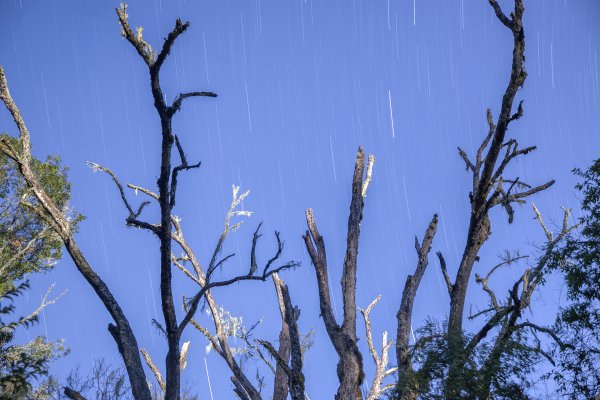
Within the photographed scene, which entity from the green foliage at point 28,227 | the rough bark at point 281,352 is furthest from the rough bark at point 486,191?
the green foliage at point 28,227

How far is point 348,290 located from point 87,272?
473 cm

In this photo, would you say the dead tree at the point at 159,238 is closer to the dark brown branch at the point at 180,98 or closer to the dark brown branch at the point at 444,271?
the dark brown branch at the point at 180,98

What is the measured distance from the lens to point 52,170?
22188 millimetres

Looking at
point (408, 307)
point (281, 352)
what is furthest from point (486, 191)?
point (281, 352)

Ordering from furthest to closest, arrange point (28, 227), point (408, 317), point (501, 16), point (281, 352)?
1. point (28, 227)
2. point (281, 352)
3. point (408, 317)
4. point (501, 16)

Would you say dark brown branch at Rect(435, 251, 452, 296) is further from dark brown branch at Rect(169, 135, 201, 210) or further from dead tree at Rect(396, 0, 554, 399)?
dark brown branch at Rect(169, 135, 201, 210)

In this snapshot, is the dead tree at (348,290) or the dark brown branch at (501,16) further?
the dark brown branch at (501,16)

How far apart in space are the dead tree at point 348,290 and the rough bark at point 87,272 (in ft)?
12.0

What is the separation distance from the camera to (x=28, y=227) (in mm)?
21688

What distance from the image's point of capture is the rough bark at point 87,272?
805 centimetres

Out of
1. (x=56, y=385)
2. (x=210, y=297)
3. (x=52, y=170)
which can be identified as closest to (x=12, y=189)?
(x=52, y=170)

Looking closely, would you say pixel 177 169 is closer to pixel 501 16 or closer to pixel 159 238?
pixel 159 238

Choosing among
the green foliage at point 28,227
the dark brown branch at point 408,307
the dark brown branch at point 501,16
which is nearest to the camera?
the dark brown branch at point 501,16

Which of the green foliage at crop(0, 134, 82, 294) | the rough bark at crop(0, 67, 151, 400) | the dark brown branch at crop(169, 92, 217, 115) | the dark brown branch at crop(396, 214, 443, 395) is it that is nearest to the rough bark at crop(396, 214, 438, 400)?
the dark brown branch at crop(396, 214, 443, 395)
